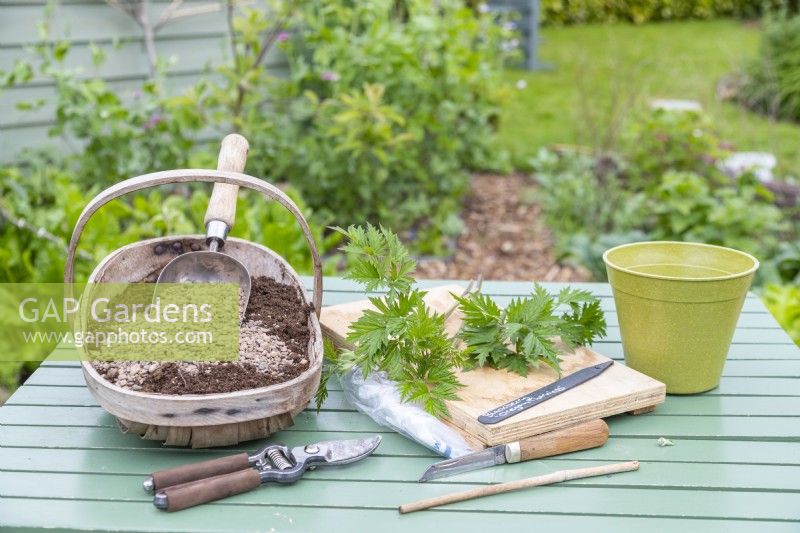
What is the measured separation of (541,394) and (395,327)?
0.25 metres

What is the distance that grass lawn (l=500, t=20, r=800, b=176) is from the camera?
5230 mm

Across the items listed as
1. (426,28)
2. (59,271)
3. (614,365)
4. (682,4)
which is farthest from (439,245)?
(682,4)

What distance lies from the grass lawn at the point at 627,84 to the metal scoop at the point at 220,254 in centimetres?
304

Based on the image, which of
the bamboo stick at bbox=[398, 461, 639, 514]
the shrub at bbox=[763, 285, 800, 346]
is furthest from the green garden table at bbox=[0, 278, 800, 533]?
the shrub at bbox=[763, 285, 800, 346]

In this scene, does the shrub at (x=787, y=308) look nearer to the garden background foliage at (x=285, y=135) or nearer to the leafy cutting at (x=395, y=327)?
the garden background foliage at (x=285, y=135)

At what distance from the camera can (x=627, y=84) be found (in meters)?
5.50

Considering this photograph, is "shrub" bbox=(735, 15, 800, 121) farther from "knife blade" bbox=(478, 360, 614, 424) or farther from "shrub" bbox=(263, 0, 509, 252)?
"knife blade" bbox=(478, 360, 614, 424)

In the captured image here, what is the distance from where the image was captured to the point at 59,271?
3.28 m

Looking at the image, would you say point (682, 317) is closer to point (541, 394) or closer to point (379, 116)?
point (541, 394)

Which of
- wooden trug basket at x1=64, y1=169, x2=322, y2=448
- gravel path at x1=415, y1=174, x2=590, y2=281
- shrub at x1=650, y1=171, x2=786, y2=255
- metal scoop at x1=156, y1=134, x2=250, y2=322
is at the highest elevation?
metal scoop at x1=156, y1=134, x2=250, y2=322

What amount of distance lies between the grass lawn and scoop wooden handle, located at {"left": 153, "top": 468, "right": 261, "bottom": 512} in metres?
3.45

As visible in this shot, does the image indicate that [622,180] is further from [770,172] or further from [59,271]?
[59,271]

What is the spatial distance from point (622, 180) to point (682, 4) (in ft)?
23.7

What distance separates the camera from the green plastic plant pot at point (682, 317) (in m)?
1.53
